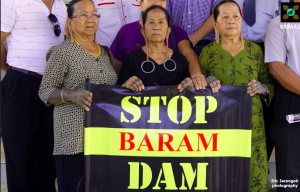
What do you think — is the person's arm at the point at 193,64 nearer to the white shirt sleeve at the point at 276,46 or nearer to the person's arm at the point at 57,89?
the white shirt sleeve at the point at 276,46

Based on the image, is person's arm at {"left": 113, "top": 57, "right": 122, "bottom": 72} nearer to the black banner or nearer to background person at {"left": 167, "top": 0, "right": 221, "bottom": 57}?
the black banner

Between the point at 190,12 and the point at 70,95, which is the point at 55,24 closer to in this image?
the point at 70,95

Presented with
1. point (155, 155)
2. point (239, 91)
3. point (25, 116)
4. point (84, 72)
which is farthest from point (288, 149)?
point (25, 116)

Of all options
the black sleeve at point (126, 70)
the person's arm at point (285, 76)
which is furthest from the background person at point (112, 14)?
the person's arm at point (285, 76)

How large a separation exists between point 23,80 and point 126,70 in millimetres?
920

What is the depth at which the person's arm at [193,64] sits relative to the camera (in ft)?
9.86

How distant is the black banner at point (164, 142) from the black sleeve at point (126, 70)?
199mm

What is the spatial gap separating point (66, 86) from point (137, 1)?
1.28 metres

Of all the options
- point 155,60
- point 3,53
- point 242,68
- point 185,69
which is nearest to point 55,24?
point 3,53

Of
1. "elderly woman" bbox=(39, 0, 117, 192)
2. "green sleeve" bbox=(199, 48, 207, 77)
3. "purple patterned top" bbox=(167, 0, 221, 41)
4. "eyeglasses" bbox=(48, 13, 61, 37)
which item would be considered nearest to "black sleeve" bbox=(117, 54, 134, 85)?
"elderly woman" bbox=(39, 0, 117, 192)

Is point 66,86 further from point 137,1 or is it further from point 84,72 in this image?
point 137,1

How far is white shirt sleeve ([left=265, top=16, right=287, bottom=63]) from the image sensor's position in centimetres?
326

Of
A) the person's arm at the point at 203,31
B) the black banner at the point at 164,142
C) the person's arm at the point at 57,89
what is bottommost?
the black banner at the point at 164,142

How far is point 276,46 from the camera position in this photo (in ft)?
10.8
